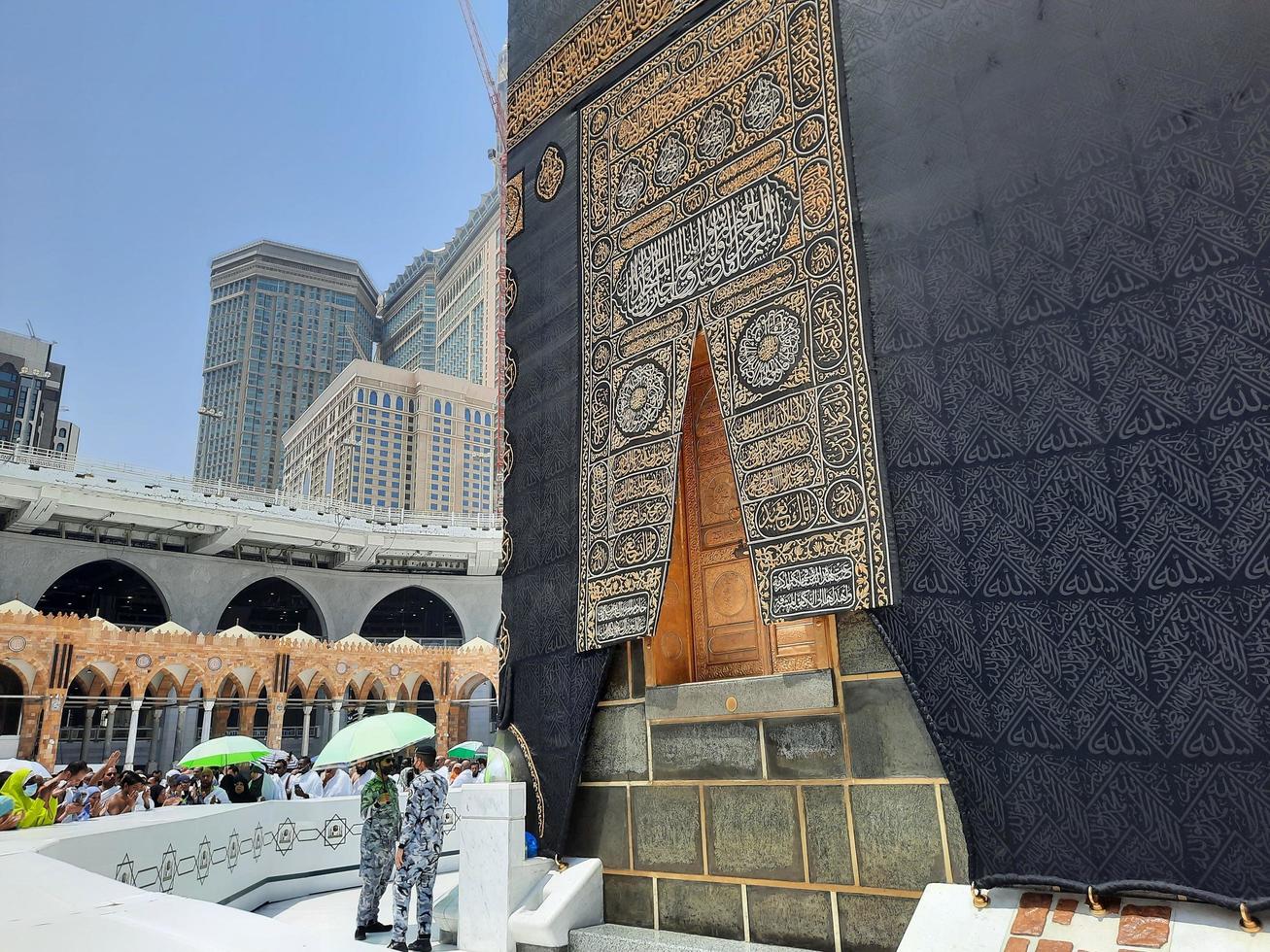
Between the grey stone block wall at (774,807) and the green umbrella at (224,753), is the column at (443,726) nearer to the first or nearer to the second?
the green umbrella at (224,753)

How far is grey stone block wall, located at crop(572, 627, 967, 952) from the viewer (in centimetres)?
262

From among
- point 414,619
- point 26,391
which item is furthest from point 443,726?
point 26,391

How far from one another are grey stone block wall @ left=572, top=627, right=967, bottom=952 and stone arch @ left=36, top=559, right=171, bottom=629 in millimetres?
19090

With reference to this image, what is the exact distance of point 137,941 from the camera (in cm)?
116

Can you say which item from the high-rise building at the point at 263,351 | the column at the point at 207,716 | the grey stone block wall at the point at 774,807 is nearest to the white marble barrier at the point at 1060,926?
the grey stone block wall at the point at 774,807

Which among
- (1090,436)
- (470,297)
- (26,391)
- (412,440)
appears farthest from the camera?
(470,297)

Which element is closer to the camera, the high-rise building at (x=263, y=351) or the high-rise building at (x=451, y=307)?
the high-rise building at (x=451, y=307)

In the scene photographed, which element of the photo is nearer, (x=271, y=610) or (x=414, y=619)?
(x=271, y=610)

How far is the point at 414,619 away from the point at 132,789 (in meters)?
19.1

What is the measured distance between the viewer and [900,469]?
8.83ft

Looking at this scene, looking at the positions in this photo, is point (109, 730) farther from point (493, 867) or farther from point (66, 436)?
point (66, 436)

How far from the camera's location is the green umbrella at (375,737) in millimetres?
4004

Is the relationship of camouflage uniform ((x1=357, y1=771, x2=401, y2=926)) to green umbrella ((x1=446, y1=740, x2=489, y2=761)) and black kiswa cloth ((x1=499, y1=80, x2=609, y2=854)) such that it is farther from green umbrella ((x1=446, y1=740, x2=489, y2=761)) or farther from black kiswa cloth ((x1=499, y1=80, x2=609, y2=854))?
green umbrella ((x1=446, y1=740, x2=489, y2=761))

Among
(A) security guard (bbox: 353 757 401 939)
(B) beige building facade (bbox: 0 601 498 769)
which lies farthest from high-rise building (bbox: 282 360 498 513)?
(A) security guard (bbox: 353 757 401 939)
